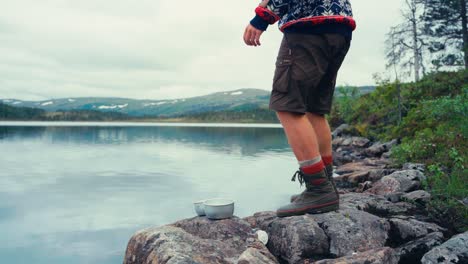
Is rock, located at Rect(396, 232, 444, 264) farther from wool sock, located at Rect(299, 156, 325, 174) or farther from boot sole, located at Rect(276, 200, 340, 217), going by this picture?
wool sock, located at Rect(299, 156, 325, 174)

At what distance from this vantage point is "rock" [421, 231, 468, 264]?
10.4 feet

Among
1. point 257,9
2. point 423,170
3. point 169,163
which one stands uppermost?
point 257,9

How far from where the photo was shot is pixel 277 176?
45.1ft

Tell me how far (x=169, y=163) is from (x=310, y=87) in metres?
15.7

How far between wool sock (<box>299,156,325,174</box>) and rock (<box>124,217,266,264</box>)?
33.3 inches

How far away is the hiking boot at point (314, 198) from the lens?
152 inches

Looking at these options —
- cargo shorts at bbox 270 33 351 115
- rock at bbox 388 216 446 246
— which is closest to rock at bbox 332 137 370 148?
rock at bbox 388 216 446 246

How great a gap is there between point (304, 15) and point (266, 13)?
34cm

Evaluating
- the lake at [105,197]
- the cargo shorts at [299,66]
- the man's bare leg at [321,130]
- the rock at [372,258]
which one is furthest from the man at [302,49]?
Result: the lake at [105,197]

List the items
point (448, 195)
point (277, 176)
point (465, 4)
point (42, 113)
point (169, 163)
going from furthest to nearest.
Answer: point (42, 113)
point (465, 4)
point (169, 163)
point (277, 176)
point (448, 195)

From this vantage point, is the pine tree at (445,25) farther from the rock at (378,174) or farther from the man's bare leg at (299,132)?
the man's bare leg at (299,132)

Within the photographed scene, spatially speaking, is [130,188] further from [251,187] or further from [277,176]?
[277,176]

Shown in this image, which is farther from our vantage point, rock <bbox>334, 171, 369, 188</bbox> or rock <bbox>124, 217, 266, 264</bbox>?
rock <bbox>334, 171, 369, 188</bbox>

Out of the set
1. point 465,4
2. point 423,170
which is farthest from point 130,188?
point 465,4
